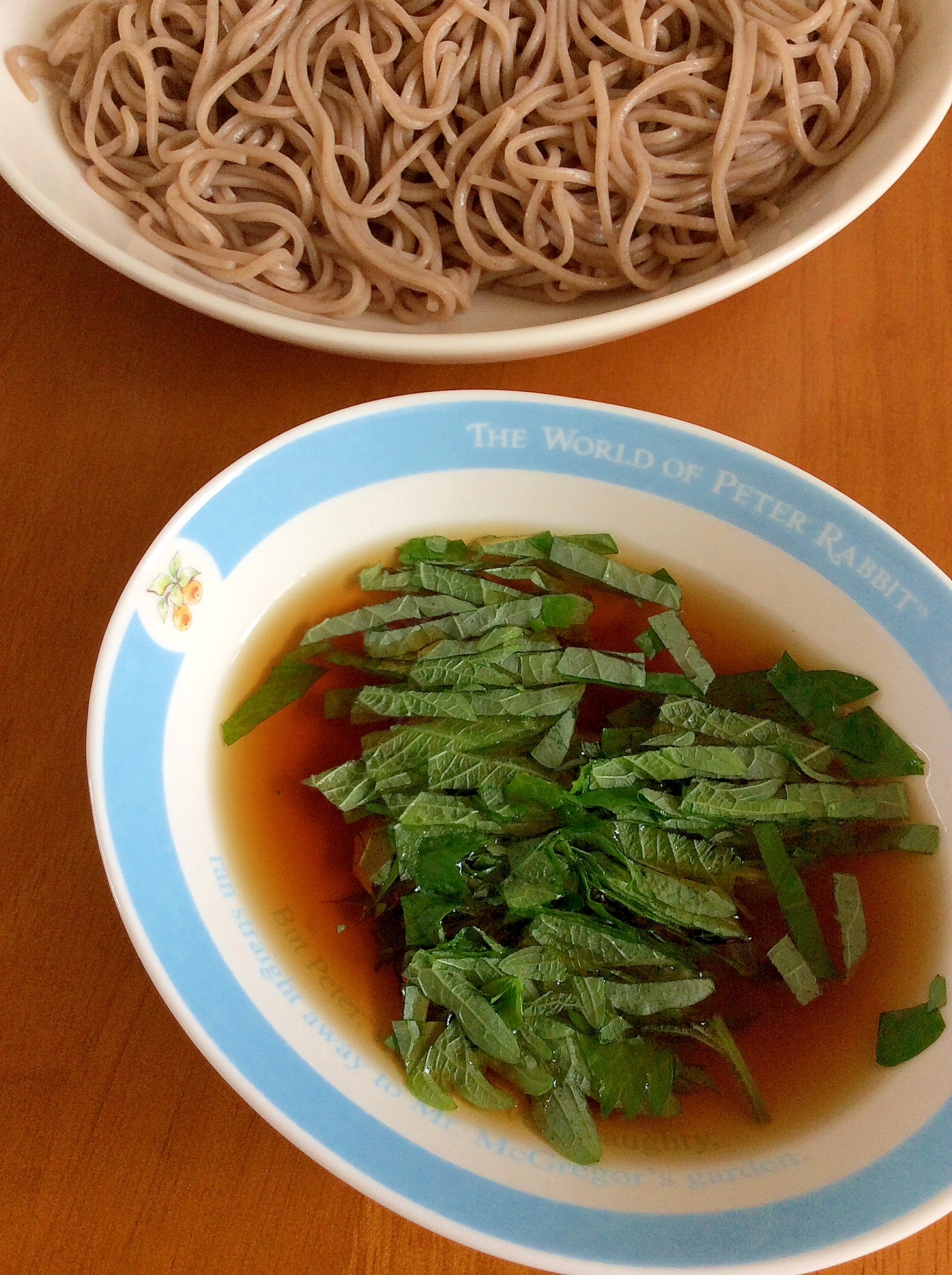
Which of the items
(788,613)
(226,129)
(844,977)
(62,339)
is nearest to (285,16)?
(226,129)

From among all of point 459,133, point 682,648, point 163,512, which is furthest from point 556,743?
point 459,133

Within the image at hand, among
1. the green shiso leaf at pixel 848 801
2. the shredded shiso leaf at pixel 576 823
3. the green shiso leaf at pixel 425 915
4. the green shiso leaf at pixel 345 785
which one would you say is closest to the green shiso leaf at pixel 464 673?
the shredded shiso leaf at pixel 576 823

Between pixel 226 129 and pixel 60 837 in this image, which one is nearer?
pixel 60 837

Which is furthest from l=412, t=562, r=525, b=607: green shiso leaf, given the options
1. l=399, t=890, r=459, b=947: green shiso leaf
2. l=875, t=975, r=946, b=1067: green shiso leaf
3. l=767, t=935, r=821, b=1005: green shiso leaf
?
l=875, t=975, r=946, b=1067: green shiso leaf

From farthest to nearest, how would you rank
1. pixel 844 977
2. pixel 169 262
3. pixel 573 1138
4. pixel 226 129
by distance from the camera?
pixel 226 129 < pixel 169 262 < pixel 844 977 < pixel 573 1138

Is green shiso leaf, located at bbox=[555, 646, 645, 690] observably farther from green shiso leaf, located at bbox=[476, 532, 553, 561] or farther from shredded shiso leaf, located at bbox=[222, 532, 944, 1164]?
green shiso leaf, located at bbox=[476, 532, 553, 561]

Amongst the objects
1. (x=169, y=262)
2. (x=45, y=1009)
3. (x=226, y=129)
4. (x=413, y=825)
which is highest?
(x=226, y=129)

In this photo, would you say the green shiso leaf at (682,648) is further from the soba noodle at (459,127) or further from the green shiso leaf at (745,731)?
the soba noodle at (459,127)

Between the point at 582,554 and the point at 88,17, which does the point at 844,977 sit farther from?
the point at 88,17
